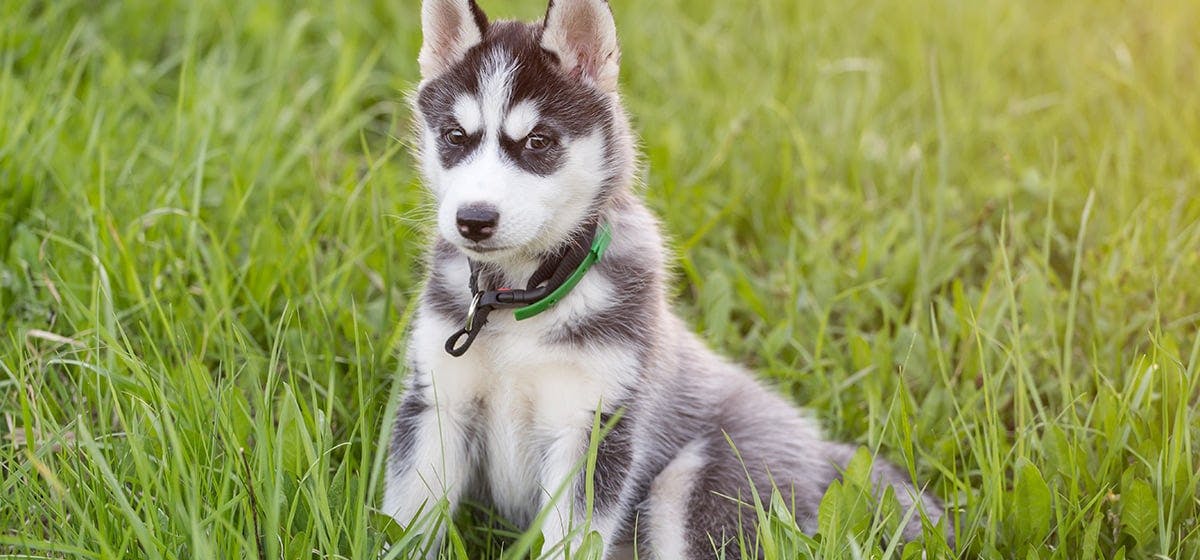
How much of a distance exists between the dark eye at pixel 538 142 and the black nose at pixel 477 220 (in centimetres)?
29

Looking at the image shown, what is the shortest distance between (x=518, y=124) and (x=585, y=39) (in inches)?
15.6

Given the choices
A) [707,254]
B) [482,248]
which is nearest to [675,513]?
[482,248]

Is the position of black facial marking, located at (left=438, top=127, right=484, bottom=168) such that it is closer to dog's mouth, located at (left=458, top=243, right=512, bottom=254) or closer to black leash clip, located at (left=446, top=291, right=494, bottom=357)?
dog's mouth, located at (left=458, top=243, right=512, bottom=254)

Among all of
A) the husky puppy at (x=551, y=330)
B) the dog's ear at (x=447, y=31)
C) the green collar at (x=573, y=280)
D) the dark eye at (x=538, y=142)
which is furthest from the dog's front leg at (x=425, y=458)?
the dog's ear at (x=447, y=31)

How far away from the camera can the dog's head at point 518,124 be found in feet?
10.6

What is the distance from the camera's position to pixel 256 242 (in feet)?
15.1

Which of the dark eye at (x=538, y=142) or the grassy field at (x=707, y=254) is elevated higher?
the dark eye at (x=538, y=142)

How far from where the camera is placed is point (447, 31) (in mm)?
3666

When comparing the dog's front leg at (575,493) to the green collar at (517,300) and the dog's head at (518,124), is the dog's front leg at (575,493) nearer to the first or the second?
the green collar at (517,300)

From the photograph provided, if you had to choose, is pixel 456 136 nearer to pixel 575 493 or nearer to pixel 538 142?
pixel 538 142

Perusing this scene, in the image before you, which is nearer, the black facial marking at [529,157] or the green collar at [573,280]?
the black facial marking at [529,157]

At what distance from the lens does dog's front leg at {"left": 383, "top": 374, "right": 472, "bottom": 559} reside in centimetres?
353

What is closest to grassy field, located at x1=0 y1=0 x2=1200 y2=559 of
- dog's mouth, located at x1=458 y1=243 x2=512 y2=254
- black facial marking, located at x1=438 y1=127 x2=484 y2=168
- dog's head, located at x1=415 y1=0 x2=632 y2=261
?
dog's mouth, located at x1=458 y1=243 x2=512 y2=254

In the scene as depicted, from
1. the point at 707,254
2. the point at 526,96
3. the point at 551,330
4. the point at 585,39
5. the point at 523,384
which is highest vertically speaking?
the point at 585,39
